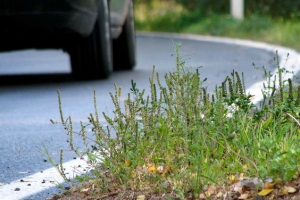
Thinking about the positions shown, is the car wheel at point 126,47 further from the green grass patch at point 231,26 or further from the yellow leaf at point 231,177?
the yellow leaf at point 231,177

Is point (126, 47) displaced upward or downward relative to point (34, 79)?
upward

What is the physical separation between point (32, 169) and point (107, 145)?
82 centimetres

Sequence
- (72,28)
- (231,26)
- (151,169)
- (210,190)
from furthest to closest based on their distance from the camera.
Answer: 1. (231,26)
2. (72,28)
3. (151,169)
4. (210,190)

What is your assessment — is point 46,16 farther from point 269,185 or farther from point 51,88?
point 269,185

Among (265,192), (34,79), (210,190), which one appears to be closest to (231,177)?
(210,190)

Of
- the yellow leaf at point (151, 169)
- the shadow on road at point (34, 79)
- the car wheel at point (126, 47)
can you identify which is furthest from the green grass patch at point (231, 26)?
the yellow leaf at point (151, 169)

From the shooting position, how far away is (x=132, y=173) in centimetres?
385

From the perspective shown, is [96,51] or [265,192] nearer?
[265,192]

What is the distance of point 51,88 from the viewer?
9.15 metres

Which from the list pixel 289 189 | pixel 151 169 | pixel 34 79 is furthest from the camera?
pixel 34 79

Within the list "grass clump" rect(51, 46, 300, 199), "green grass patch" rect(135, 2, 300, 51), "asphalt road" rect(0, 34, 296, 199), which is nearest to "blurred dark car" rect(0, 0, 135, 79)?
"asphalt road" rect(0, 34, 296, 199)

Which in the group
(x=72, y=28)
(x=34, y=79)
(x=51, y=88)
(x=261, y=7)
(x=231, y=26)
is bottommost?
(x=261, y=7)

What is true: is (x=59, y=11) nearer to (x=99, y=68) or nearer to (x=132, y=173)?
(x=99, y=68)

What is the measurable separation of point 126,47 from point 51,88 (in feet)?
6.98
